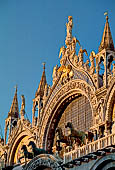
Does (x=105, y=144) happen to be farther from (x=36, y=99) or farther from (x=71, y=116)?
(x=36, y=99)

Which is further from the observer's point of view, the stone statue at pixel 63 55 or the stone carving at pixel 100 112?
the stone statue at pixel 63 55

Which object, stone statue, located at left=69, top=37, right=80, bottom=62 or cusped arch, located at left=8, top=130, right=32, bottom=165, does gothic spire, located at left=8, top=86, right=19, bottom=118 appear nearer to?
cusped arch, located at left=8, top=130, right=32, bottom=165

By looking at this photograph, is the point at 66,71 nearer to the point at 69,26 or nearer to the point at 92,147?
the point at 69,26

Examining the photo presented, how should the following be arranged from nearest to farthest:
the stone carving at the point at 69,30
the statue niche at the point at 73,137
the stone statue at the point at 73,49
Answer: the statue niche at the point at 73,137 → the stone statue at the point at 73,49 → the stone carving at the point at 69,30

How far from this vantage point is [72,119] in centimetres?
3148

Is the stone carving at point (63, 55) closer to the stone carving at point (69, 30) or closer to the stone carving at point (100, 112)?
the stone carving at point (69, 30)

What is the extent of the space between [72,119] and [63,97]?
1.93 metres

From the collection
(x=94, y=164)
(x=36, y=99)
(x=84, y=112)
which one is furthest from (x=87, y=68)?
(x=94, y=164)

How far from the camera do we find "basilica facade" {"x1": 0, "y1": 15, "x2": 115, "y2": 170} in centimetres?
2356

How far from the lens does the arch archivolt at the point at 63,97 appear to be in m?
29.0

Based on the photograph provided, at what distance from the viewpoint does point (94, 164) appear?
21719 millimetres

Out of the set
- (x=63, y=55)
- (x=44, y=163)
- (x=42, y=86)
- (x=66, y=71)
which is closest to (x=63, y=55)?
(x=63, y=55)

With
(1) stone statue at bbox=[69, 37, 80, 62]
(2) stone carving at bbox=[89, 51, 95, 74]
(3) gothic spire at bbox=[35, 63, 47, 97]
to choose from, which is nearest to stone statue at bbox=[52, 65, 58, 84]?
(1) stone statue at bbox=[69, 37, 80, 62]

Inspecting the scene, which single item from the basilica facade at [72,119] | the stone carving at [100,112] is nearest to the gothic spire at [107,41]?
the basilica facade at [72,119]
